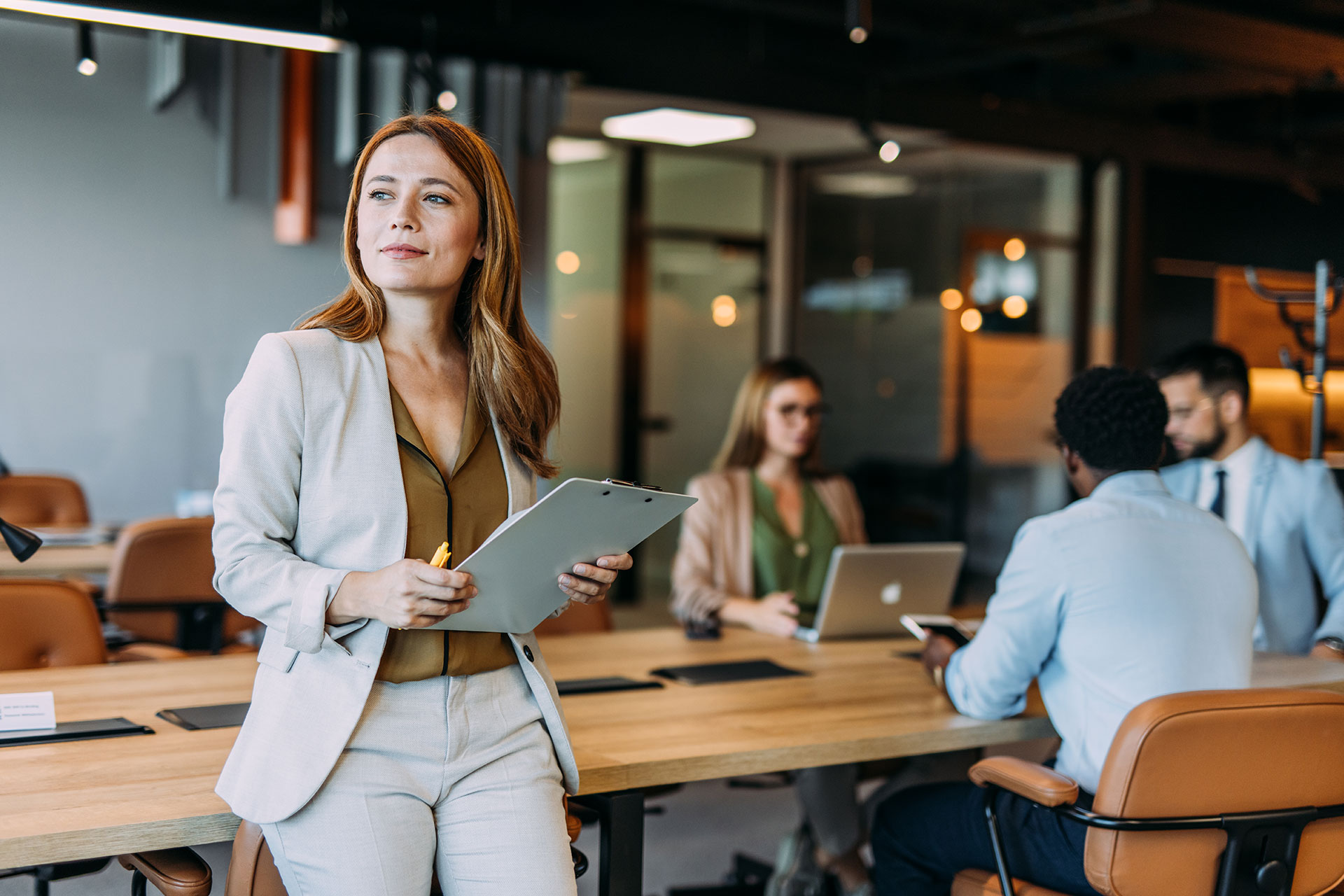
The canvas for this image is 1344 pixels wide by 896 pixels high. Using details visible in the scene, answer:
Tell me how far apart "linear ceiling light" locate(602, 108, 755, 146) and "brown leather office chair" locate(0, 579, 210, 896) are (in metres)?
4.87

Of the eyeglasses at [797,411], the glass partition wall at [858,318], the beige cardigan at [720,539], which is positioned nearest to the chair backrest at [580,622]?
the beige cardigan at [720,539]

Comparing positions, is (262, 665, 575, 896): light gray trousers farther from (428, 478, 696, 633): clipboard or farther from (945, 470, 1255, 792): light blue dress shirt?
(945, 470, 1255, 792): light blue dress shirt

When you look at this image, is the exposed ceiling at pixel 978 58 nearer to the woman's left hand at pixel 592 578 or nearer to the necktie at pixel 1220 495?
the necktie at pixel 1220 495

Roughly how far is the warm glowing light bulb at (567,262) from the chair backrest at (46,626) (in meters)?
5.82

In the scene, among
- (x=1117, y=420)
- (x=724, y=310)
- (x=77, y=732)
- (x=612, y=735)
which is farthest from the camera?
(x=724, y=310)

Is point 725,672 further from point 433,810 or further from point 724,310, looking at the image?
Answer: point 724,310

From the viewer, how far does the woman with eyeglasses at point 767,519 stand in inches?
147

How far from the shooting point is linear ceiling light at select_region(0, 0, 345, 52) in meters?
4.44

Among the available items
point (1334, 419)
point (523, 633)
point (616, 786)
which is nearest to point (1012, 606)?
point (616, 786)

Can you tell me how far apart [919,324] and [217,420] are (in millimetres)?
4796

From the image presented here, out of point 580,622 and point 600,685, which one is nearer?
point 600,685

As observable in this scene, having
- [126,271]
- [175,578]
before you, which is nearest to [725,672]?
[175,578]

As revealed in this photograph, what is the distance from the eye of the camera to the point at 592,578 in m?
1.90

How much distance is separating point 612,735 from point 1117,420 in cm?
122
